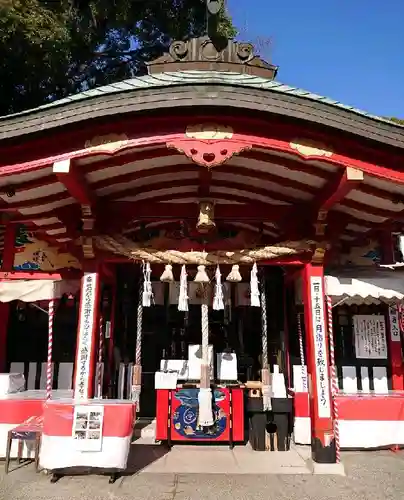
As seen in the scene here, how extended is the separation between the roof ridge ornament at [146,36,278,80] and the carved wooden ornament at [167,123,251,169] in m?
2.70

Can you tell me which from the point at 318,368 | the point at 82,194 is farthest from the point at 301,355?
the point at 82,194

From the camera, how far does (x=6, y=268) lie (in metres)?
8.42

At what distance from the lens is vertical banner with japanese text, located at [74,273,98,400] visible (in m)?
6.32

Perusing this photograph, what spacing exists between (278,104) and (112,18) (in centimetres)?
1184

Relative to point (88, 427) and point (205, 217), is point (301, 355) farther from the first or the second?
point (88, 427)

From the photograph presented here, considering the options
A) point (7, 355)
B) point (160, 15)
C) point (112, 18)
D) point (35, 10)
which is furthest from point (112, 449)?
point (160, 15)

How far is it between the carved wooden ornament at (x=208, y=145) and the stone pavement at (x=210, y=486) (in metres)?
4.03

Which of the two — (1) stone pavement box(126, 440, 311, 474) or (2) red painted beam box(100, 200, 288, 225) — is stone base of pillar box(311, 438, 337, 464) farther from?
(2) red painted beam box(100, 200, 288, 225)

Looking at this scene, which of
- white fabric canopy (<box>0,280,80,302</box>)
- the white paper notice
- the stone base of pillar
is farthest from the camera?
the white paper notice

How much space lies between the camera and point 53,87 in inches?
546

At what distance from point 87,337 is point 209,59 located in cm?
526

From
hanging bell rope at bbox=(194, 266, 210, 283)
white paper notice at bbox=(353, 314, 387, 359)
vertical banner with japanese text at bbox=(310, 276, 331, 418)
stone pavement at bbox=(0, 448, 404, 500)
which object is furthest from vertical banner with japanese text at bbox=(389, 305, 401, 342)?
hanging bell rope at bbox=(194, 266, 210, 283)

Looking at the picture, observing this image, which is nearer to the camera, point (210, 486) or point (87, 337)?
point (210, 486)

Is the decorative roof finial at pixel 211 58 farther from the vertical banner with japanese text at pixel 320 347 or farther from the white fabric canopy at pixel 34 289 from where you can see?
the white fabric canopy at pixel 34 289
